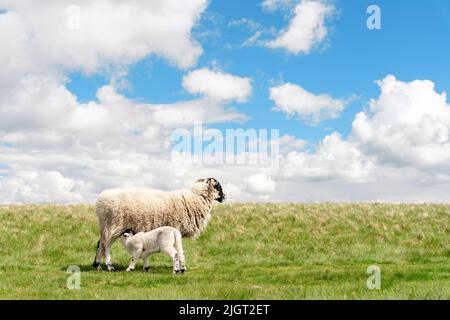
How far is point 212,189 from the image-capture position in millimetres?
19453

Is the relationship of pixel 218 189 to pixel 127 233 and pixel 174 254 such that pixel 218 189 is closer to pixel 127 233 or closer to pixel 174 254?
pixel 127 233

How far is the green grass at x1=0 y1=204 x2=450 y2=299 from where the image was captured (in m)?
12.1

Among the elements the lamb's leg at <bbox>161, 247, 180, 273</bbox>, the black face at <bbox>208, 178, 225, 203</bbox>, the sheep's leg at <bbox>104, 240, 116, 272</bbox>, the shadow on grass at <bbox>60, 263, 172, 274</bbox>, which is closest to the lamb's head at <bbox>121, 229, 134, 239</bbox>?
the sheep's leg at <bbox>104, 240, 116, 272</bbox>

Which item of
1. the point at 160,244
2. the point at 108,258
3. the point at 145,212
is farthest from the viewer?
the point at 145,212

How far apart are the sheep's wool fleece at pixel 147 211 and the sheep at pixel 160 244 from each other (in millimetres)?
956

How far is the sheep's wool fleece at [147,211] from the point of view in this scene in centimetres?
1777

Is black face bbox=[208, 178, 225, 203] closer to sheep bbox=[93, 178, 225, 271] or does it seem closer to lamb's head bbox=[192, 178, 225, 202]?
lamb's head bbox=[192, 178, 225, 202]

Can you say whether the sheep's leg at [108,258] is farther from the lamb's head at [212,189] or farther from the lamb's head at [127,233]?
the lamb's head at [212,189]

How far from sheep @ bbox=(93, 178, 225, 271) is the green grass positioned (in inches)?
56.1

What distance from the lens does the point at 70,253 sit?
23141 millimetres

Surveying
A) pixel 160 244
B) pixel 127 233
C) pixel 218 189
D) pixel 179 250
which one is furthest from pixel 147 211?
pixel 218 189

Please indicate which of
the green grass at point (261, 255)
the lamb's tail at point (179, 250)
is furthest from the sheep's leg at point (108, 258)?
the lamb's tail at point (179, 250)

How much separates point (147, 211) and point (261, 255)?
7042mm
